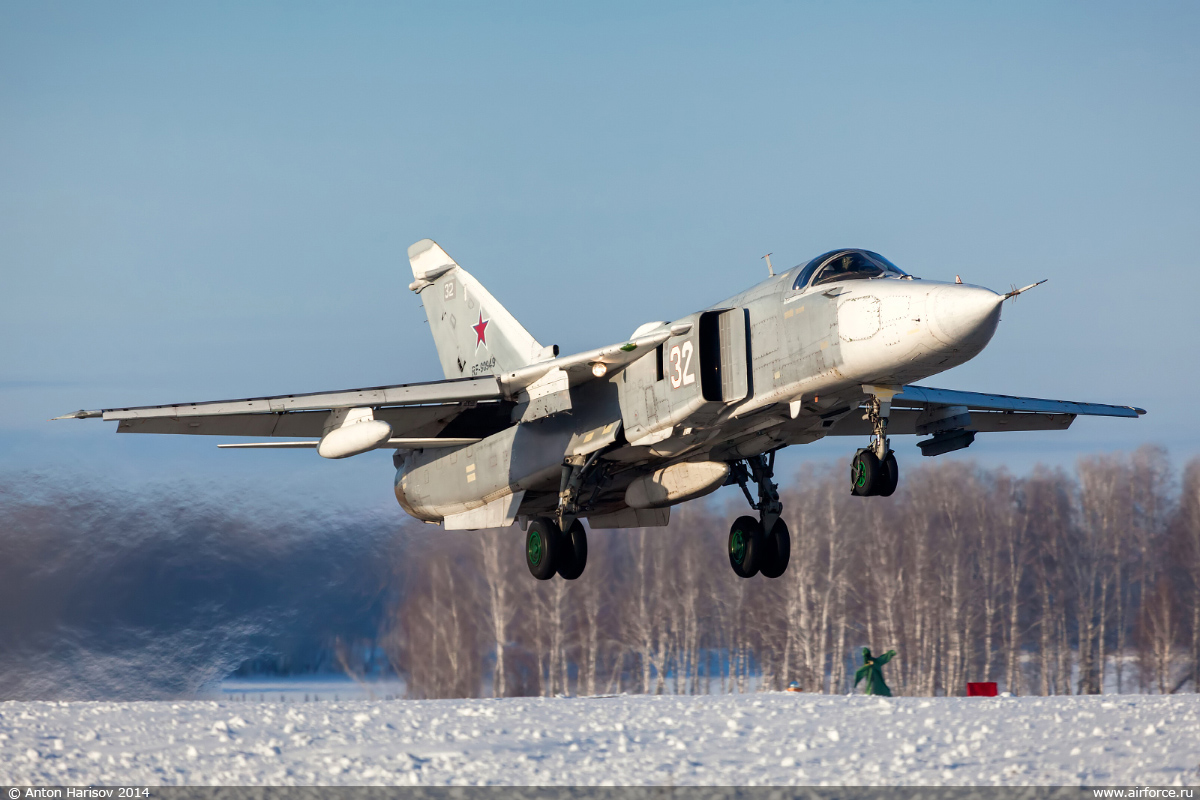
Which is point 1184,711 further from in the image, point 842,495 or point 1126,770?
point 842,495

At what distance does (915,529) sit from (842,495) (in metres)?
2.45

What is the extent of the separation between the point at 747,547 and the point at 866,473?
3868 millimetres

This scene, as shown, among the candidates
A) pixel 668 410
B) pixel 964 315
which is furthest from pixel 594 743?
pixel 964 315

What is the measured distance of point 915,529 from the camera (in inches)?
1387

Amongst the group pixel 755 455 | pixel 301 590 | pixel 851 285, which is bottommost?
pixel 301 590

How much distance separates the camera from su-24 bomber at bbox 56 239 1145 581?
1317cm

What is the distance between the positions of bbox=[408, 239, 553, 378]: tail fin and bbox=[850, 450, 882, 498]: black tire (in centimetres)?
572

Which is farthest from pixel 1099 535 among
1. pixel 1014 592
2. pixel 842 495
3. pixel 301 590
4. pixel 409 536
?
pixel 301 590

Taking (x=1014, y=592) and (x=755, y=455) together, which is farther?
(x=1014, y=592)

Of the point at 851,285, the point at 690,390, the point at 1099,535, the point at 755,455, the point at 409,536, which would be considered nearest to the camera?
the point at 851,285

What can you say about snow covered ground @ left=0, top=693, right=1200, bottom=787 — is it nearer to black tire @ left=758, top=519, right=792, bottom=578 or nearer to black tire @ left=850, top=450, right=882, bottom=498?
black tire @ left=850, top=450, right=882, bottom=498

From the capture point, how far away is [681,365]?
1445cm

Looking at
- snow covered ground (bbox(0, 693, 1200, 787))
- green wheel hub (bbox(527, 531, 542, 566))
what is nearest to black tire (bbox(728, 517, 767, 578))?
green wheel hub (bbox(527, 531, 542, 566))

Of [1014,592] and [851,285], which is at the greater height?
[851,285]
